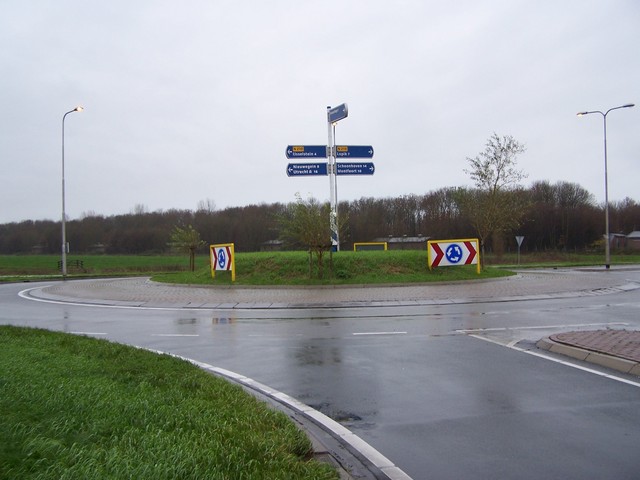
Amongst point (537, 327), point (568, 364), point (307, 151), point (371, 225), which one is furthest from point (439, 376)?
point (371, 225)

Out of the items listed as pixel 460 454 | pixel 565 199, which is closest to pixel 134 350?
pixel 460 454

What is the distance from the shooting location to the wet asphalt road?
4926 millimetres

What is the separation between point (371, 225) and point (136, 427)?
91.0 m

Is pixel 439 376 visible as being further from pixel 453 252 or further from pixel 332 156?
pixel 332 156

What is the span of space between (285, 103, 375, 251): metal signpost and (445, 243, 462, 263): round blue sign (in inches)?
217

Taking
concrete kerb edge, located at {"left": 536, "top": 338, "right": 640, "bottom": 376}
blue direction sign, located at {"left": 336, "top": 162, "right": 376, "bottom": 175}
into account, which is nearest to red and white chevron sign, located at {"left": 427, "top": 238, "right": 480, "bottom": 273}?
blue direction sign, located at {"left": 336, "top": 162, "right": 376, "bottom": 175}

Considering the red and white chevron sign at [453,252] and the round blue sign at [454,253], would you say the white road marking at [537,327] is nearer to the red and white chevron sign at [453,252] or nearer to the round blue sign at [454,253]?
the red and white chevron sign at [453,252]

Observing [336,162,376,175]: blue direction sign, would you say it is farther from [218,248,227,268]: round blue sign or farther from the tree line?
the tree line

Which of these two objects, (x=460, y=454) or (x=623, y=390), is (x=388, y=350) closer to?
(x=623, y=390)

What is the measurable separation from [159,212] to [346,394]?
125290 mm

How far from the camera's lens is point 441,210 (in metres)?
98.8

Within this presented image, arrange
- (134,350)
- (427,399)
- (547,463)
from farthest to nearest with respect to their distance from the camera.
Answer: (134,350) < (427,399) < (547,463)

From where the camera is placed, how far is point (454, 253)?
84.1 feet

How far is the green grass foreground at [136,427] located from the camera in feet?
12.6
